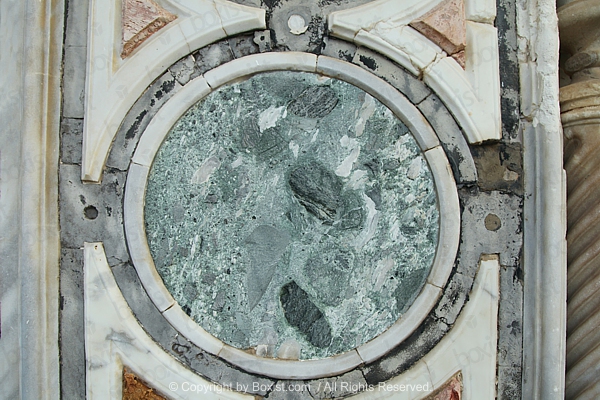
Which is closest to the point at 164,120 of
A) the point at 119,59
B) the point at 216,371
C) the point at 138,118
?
the point at 138,118

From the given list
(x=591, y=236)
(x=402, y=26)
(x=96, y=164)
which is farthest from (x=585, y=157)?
(x=96, y=164)

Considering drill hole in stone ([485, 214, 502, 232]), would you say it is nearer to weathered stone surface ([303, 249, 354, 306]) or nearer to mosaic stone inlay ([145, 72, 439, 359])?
mosaic stone inlay ([145, 72, 439, 359])

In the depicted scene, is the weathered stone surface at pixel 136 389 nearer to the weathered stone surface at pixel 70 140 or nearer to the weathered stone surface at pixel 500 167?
the weathered stone surface at pixel 70 140

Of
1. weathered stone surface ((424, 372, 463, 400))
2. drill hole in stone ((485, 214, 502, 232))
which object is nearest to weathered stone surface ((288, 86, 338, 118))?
drill hole in stone ((485, 214, 502, 232))

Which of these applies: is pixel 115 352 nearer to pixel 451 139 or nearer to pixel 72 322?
pixel 72 322

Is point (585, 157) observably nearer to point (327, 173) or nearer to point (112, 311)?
point (327, 173)

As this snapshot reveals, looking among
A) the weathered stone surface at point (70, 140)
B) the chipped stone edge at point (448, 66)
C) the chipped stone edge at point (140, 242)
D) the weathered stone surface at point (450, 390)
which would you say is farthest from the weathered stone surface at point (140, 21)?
the weathered stone surface at point (450, 390)
